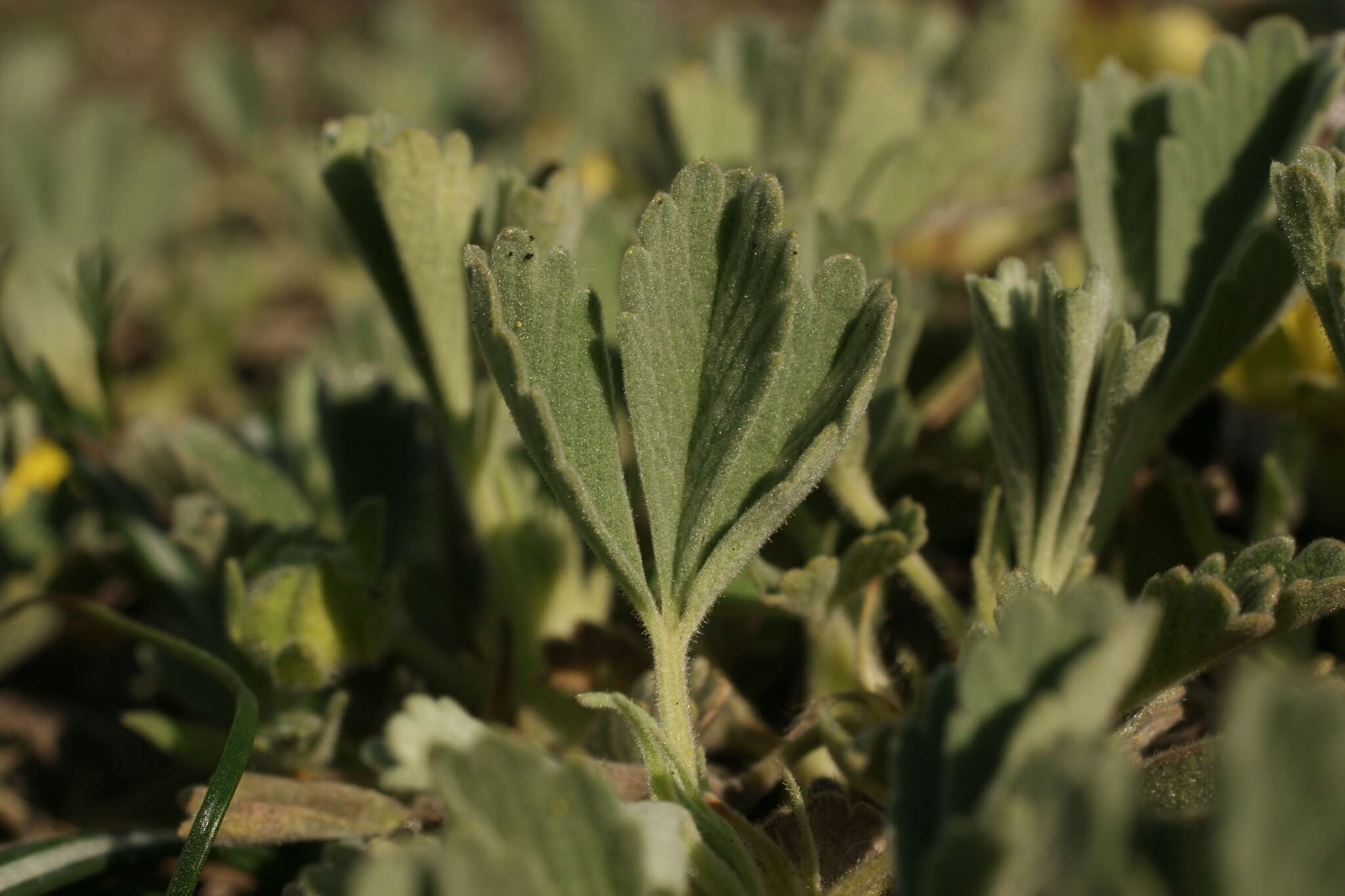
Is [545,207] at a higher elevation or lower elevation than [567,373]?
higher

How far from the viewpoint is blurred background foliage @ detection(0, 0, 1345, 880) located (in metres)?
0.98

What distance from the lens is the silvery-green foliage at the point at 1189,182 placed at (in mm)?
888

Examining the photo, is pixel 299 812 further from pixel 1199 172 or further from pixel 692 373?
pixel 1199 172

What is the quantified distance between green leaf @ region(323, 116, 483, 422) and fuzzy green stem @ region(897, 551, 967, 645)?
37 cm

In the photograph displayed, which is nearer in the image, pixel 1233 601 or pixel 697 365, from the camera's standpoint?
pixel 1233 601

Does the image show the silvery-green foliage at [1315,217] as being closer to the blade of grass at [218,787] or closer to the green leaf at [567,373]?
the green leaf at [567,373]

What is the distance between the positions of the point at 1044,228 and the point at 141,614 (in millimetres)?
1288

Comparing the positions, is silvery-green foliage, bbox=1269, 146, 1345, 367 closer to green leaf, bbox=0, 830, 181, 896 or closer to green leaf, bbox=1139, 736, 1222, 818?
green leaf, bbox=1139, 736, 1222, 818

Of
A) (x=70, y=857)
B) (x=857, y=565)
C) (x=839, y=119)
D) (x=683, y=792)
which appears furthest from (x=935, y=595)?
(x=839, y=119)

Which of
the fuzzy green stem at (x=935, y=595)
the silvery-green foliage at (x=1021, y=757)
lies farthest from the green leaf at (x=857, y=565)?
the silvery-green foliage at (x=1021, y=757)

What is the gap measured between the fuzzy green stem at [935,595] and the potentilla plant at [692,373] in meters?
0.19

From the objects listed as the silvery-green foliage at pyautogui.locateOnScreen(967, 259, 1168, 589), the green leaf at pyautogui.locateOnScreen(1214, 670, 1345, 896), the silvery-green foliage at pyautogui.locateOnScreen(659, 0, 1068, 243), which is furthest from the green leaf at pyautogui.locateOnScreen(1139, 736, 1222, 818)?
the silvery-green foliage at pyautogui.locateOnScreen(659, 0, 1068, 243)

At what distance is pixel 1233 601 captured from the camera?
0.65 m

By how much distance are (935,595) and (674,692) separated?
0.84ft
